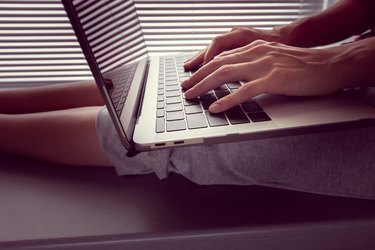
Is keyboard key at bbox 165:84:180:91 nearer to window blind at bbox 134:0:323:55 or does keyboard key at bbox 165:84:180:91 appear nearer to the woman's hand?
the woman's hand

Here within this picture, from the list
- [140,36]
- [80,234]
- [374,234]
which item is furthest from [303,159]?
[140,36]

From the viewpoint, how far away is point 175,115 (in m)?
0.62

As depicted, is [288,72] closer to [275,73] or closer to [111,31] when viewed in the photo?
[275,73]

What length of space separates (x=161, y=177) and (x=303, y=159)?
0.28 metres

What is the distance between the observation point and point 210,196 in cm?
65

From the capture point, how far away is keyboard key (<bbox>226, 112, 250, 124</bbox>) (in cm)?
56

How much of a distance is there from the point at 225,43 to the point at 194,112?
0.34 m

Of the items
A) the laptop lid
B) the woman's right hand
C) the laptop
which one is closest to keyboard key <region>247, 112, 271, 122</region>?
the laptop

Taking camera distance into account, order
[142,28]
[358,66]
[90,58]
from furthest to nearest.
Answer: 1. [142,28]
2. [358,66]
3. [90,58]

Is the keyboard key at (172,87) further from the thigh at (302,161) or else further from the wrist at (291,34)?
the wrist at (291,34)

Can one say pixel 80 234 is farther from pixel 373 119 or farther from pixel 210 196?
pixel 373 119

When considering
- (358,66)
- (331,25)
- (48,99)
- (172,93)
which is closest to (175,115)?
(172,93)

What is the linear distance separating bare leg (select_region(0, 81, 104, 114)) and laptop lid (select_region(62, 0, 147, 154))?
0.58 feet

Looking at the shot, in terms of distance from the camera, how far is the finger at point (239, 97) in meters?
0.58
